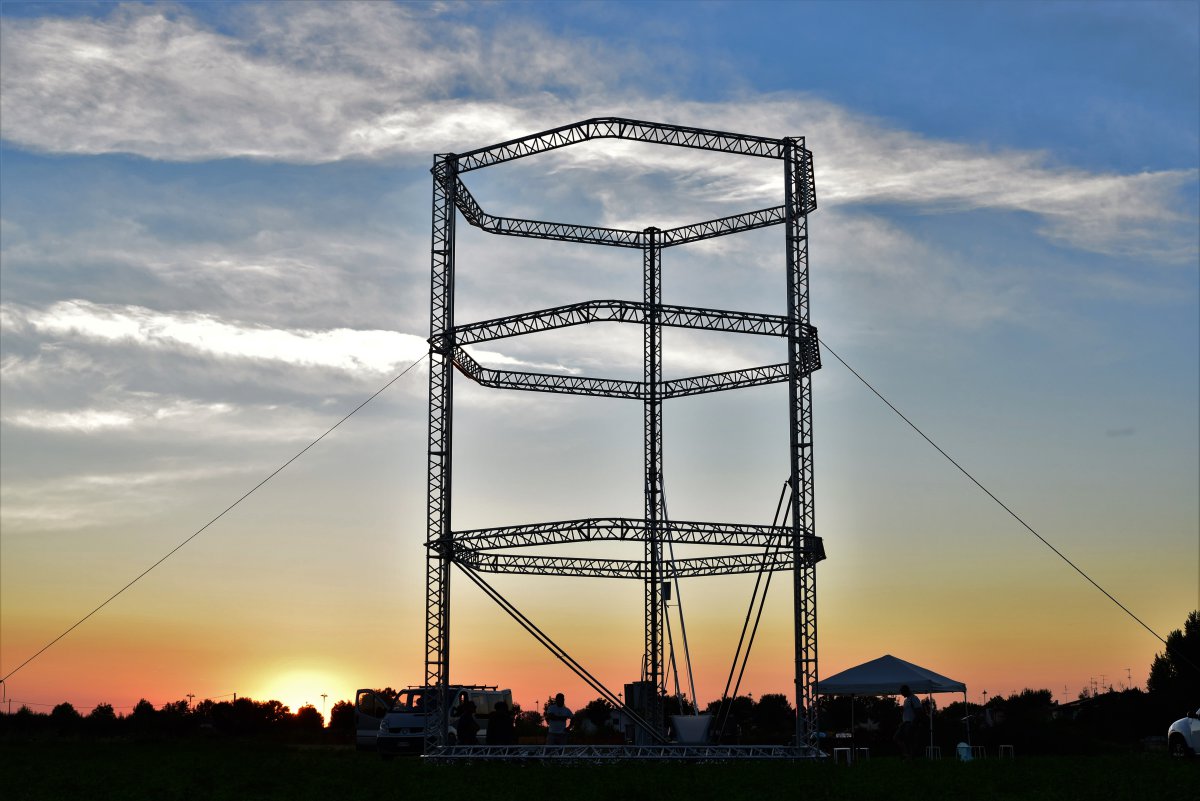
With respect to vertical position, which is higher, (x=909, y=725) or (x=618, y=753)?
(x=909, y=725)

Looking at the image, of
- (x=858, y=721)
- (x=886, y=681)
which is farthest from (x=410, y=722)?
(x=858, y=721)

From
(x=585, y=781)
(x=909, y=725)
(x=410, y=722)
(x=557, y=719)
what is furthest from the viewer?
(x=410, y=722)

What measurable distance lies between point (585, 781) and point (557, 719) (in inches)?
397

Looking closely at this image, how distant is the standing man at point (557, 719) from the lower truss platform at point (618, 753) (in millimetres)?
265

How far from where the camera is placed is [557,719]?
3025cm

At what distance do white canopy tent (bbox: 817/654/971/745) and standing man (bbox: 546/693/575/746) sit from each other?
284 inches

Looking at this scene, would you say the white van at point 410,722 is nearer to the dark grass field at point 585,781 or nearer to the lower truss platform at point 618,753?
the lower truss platform at point 618,753

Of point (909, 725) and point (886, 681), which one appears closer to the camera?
point (909, 725)

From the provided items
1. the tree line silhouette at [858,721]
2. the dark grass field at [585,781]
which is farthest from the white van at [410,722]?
the dark grass field at [585,781]

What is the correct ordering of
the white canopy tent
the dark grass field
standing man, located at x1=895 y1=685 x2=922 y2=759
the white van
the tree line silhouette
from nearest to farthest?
1. the dark grass field
2. standing man, located at x1=895 y1=685 x2=922 y2=759
3. the white canopy tent
4. the white van
5. the tree line silhouette

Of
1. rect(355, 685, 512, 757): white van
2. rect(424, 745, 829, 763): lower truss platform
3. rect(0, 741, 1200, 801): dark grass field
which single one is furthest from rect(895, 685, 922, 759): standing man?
rect(355, 685, 512, 757): white van

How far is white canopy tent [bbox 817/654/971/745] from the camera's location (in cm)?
3222

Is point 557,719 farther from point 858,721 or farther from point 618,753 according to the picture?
point 858,721

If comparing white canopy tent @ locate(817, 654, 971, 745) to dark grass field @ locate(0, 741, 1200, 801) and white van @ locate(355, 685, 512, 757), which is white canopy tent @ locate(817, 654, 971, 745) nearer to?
dark grass field @ locate(0, 741, 1200, 801)
